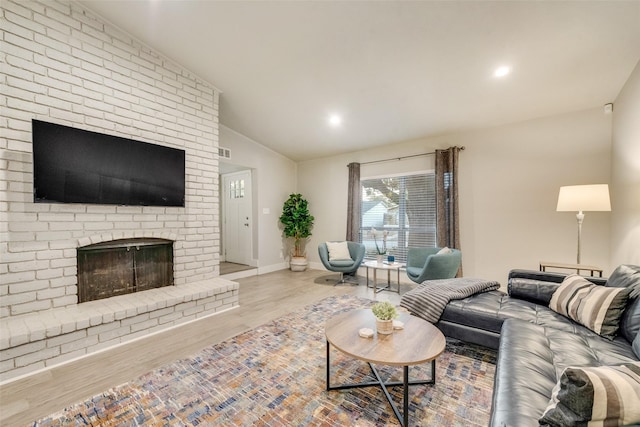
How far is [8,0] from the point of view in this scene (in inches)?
90.4

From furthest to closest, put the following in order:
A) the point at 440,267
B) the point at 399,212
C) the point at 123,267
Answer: the point at 399,212 < the point at 440,267 < the point at 123,267

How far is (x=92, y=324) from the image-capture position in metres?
2.37

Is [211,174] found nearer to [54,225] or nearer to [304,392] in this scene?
[54,225]

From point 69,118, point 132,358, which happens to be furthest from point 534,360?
point 69,118

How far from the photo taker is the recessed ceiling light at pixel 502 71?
2789mm

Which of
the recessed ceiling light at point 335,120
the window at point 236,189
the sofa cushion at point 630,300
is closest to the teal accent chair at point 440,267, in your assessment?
the sofa cushion at point 630,300

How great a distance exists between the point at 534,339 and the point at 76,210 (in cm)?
412

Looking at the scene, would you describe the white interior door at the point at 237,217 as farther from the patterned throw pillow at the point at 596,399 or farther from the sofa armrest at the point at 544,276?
the patterned throw pillow at the point at 596,399

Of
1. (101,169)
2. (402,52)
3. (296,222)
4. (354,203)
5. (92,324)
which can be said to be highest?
(402,52)

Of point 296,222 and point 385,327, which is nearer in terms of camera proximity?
point 385,327

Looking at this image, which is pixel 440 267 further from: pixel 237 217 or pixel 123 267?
pixel 237 217

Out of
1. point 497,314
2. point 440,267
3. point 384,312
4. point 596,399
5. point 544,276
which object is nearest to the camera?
point 596,399

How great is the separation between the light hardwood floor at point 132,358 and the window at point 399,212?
1.20m

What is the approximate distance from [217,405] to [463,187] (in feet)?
14.4
